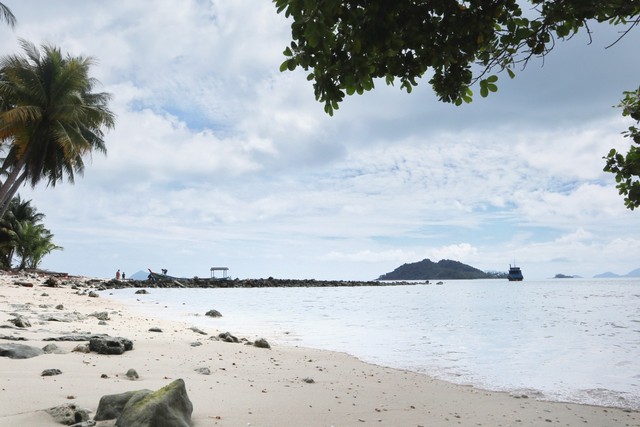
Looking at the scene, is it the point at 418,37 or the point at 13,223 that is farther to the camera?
the point at 13,223

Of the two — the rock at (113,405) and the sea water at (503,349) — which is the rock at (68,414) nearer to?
the rock at (113,405)

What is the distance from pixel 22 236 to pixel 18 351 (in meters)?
49.0

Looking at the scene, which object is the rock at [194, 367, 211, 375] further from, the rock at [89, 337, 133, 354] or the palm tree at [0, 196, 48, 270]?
the palm tree at [0, 196, 48, 270]

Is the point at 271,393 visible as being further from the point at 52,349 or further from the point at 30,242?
the point at 30,242

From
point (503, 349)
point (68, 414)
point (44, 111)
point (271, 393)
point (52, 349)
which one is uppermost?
point (44, 111)

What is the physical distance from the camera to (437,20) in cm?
376

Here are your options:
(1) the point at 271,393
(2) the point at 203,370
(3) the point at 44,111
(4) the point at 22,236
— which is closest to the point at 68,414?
(1) the point at 271,393

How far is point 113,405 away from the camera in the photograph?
148 inches

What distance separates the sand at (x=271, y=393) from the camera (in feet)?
13.9

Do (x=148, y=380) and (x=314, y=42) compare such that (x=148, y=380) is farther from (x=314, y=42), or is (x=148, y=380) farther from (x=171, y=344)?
(x=314, y=42)

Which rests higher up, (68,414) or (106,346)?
(106,346)

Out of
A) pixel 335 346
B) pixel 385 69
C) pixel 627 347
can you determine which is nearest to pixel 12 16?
pixel 335 346

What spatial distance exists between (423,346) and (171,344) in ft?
20.4

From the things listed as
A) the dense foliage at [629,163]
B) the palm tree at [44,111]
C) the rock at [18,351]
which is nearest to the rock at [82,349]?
the rock at [18,351]
